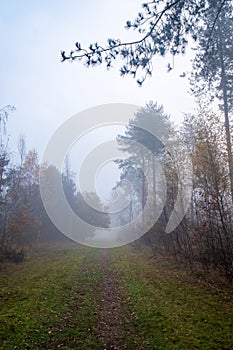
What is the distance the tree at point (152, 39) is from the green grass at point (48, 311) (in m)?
6.34

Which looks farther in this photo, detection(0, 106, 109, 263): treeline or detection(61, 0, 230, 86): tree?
detection(0, 106, 109, 263): treeline

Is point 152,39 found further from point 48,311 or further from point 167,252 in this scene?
point 167,252

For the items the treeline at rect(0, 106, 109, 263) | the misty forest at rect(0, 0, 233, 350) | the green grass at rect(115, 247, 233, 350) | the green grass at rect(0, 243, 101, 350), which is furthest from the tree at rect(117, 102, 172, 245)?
the green grass at rect(115, 247, 233, 350)

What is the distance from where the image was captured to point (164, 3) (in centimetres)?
740

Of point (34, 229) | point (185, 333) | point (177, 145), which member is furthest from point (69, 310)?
point (34, 229)

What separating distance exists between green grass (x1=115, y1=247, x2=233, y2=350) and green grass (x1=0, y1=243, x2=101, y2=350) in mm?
1295

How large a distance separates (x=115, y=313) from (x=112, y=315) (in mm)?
171

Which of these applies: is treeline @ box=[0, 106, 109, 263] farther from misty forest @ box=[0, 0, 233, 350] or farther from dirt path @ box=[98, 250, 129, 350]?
dirt path @ box=[98, 250, 129, 350]

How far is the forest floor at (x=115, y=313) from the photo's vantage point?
21.9 feet

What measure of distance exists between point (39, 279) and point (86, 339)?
308 inches

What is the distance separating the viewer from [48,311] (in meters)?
8.87

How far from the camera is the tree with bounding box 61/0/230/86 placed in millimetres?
7371

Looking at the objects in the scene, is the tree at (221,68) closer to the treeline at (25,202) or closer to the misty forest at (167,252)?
the misty forest at (167,252)

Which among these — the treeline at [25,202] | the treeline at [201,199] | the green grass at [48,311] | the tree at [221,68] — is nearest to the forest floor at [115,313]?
the green grass at [48,311]
